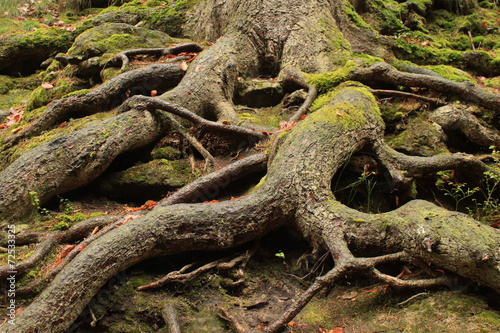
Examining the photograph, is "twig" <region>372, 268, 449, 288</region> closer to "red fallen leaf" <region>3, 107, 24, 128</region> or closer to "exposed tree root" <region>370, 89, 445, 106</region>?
"exposed tree root" <region>370, 89, 445, 106</region>

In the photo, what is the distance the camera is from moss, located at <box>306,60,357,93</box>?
4922 millimetres

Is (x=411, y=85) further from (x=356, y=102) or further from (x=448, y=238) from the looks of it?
(x=448, y=238)

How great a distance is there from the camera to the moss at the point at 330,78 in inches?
194

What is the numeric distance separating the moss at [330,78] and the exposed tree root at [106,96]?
194 cm

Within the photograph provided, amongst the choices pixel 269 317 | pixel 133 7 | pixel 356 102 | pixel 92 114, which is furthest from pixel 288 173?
pixel 133 7

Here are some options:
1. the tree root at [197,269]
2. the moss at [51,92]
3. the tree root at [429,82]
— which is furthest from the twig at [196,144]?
the moss at [51,92]

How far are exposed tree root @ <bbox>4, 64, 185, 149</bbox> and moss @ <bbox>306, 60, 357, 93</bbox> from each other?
194 cm

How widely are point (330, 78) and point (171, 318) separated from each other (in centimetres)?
363

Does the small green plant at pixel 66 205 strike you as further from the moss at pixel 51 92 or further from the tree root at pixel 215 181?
the moss at pixel 51 92

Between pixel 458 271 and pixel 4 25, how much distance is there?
10246mm

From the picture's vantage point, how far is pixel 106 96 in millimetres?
5020

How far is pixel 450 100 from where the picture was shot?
189 inches

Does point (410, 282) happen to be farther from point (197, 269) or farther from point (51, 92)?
point (51, 92)

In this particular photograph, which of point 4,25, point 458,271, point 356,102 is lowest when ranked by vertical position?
point 458,271
